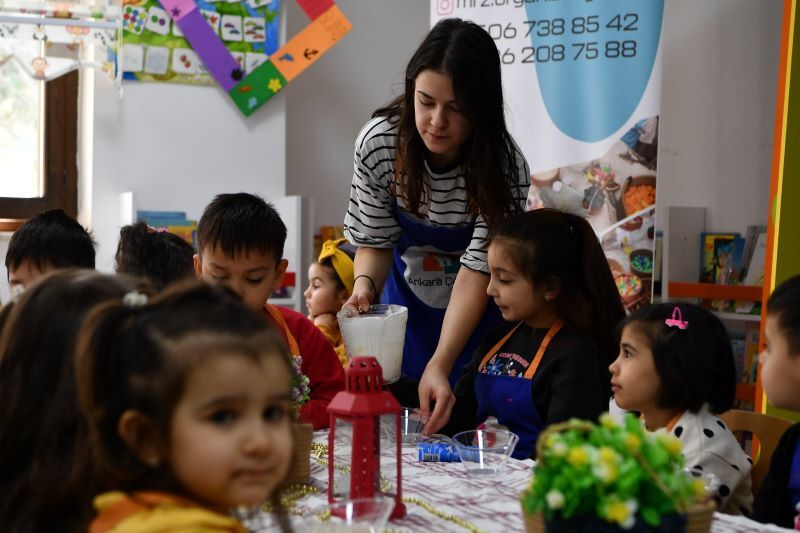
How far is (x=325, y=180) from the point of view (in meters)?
4.54

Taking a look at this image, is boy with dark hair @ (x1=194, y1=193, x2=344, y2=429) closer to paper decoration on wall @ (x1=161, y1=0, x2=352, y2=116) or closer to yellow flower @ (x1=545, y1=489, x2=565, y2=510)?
yellow flower @ (x1=545, y1=489, x2=565, y2=510)

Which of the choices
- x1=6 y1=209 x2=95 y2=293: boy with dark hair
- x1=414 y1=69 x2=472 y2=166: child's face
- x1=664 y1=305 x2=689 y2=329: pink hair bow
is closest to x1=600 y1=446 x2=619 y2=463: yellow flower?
x1=664 y1=305 x2=689 y2=329: pink hair bow

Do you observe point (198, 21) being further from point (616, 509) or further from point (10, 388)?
point (616, 509)

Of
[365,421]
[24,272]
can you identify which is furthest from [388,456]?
[24,272]

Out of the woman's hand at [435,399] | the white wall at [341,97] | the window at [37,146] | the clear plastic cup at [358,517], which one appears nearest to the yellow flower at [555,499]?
the clear plastic cup at [358,517]

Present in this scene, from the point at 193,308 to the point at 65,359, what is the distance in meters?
0.20

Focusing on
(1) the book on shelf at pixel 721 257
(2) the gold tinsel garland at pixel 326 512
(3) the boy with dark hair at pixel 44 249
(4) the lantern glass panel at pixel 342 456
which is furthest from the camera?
(1) the book on shelf at pixel 721 257

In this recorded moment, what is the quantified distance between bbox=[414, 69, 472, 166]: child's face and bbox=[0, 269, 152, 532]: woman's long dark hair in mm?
1087

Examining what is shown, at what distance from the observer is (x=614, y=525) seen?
105 cm

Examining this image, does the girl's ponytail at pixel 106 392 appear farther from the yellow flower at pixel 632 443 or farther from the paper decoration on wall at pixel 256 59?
the paper decoration on wall at pixel 256 59

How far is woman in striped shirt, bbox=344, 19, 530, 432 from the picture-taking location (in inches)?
86.4

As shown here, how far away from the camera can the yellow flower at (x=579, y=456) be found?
1.06 m

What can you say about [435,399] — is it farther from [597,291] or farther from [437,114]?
[437,114]

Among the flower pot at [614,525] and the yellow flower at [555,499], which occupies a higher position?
the yellow flower at [555,499]
